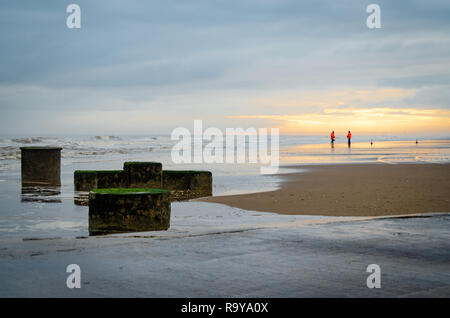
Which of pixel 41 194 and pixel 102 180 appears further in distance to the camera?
pixel 102 180

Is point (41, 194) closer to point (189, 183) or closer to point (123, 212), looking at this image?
point (189, 183)

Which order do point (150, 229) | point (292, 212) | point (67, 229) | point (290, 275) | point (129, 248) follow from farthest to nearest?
point (292, 212) < point (67, 229) < point (150, 229) < point (129, 248) < point (290, 275)

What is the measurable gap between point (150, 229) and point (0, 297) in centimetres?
315

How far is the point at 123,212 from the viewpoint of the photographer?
690 centimetres

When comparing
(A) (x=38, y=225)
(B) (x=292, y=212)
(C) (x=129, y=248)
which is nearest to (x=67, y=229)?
(A) (x=38, y=225)

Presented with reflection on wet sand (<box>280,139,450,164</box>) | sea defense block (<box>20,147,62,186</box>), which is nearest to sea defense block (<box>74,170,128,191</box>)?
sea defense block (<box>20,147,62,186</box>)

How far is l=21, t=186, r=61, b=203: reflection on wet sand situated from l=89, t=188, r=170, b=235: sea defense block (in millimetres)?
4393

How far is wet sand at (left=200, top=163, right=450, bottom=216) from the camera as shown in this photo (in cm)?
979

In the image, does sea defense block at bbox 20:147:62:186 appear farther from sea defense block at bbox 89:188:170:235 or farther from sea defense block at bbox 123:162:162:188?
sea defense block at bbox 89:188:170:235

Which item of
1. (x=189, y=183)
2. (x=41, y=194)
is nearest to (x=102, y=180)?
(x=41, y=194)

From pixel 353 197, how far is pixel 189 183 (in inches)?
165
